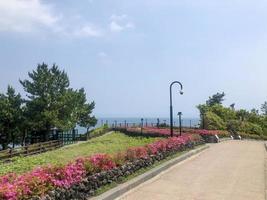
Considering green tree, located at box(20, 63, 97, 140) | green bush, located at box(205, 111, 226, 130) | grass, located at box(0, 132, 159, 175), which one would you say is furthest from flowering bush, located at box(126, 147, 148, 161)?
green bush, located at box(205, 111, 226, 130)

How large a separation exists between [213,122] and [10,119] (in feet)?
86.7

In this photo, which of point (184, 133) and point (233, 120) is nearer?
point (184, 133)

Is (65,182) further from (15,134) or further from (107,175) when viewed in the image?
(15,134)

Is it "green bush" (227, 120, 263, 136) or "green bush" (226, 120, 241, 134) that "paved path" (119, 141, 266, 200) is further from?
"green bush" (227, 120, 263, 136)

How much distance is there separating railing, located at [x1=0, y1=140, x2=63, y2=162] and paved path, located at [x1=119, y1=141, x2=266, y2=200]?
15.5m

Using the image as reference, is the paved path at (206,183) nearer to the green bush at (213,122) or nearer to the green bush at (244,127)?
the green bush at (213,122)

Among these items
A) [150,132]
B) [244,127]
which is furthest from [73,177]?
[244,127]

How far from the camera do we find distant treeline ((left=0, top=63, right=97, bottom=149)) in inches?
1982

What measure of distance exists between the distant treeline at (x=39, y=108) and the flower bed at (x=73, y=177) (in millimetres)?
34241

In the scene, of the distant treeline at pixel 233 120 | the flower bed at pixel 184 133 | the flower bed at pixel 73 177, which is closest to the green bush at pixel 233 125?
the distant treeline at pixel 233 120

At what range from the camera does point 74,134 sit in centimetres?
5894

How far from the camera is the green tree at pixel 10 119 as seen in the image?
50094mm

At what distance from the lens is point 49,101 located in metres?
51.2

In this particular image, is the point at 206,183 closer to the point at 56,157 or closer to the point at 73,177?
the point at 73,177
